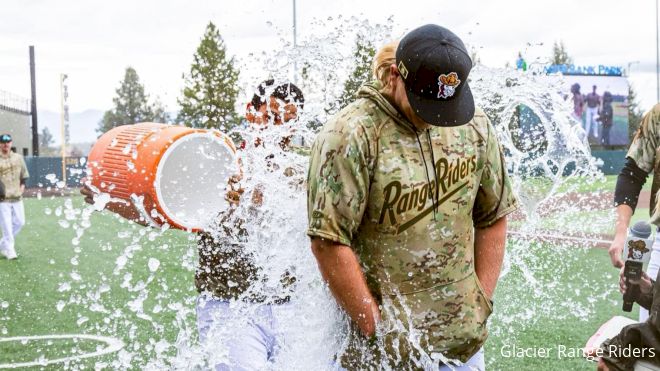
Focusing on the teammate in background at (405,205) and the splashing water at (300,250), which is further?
the splashing water at (300,250)

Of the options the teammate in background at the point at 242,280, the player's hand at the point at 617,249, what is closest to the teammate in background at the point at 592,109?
the player's hand at the point at 617,249

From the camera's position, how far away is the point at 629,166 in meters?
4.53

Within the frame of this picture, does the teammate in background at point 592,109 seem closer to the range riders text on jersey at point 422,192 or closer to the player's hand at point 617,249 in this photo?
the player's hand at point 617,249

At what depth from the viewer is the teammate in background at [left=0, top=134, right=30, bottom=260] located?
12203mm

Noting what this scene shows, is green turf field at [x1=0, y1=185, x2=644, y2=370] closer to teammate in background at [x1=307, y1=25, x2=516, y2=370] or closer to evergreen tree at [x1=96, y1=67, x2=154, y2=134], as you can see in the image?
teammate in background at [x1=307, y1=25, x2=516, y2=370]

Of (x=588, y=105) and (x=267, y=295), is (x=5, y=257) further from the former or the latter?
(x=588, y=105)

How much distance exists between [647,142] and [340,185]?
2.65 m

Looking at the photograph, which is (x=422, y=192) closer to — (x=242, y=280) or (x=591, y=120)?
(x=242, y=280)

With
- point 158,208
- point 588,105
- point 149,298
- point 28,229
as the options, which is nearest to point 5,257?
point 149,298

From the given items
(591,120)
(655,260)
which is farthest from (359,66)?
(591,120)

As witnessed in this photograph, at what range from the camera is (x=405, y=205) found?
97.6 inches

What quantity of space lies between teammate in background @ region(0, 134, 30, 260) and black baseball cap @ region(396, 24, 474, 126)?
10868mm

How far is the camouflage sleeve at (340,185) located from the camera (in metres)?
2.39

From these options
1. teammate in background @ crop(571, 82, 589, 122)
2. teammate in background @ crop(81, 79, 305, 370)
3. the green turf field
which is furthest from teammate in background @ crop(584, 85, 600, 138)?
teammate in background @ crop(81, 79, 305, 370)
